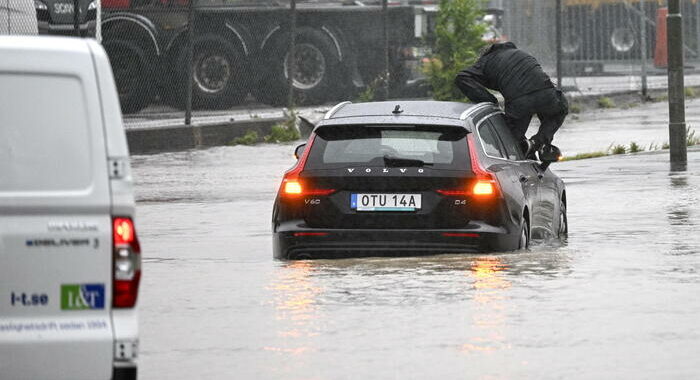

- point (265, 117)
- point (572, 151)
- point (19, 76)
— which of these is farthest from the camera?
point (265, 117)

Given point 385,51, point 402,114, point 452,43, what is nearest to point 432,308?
point 402,114

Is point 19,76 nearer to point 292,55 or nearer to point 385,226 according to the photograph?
point 385,226

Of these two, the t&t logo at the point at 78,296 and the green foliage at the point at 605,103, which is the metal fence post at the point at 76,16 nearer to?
the green foliage at the point at 605,103

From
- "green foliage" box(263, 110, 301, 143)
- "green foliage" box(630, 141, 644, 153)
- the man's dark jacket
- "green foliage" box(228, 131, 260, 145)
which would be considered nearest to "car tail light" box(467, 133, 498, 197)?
the man's dark jacket

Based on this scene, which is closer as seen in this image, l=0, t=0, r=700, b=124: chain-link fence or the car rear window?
the car rear window

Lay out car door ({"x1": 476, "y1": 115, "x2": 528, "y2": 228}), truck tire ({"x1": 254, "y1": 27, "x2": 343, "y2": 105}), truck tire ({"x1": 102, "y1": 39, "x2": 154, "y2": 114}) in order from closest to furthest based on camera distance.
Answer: car door ({"x1": 476, "y1": 115, "x2": 528, "y2": 228}) < truck tire ({"x1": 102, "y1": 39, "x2": 154, "y2": 114}) < truck tire ({"x1": 254, "y1": 27, "x2": 343, "y2": 105})

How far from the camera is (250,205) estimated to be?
18.2m

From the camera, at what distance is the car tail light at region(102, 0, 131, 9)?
91.4 feet

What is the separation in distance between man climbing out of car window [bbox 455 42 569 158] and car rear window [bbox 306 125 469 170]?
3.31 metres

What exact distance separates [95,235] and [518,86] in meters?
9.71

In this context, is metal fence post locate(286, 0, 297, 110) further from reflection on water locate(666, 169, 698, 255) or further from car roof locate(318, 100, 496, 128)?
car roof locate(318, 100, 496, 128)

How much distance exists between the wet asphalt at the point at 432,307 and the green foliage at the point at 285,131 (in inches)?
429

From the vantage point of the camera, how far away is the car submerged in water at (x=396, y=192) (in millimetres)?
12133

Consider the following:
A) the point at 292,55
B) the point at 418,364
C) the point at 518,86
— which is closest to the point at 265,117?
the point at 292,55
